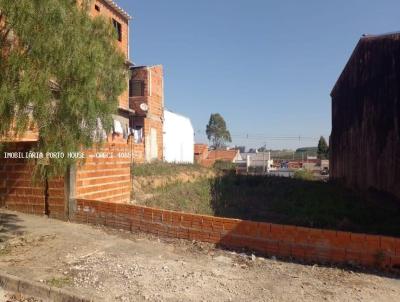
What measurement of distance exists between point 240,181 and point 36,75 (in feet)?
37.7

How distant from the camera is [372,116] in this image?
495 inches

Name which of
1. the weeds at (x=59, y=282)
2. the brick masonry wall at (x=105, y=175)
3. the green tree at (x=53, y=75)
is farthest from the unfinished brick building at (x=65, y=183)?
the weeds at (x=59, y=282)

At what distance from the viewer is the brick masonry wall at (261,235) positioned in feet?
16.3

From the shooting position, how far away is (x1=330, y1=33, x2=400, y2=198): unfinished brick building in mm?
10578

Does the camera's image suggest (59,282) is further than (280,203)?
No

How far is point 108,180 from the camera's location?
28.1 ft

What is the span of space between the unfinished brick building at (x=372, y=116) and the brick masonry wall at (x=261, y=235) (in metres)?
5.51

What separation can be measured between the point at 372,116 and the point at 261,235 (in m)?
8.61

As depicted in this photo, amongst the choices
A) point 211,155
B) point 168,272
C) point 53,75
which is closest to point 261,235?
point 168,272

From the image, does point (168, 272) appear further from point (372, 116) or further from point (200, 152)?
point (200, 152)

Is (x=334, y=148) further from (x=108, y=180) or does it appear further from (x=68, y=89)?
(x=68, y=89)

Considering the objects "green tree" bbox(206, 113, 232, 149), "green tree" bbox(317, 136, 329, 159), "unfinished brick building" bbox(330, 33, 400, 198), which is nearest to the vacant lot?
"unfinished brick building" bbox(330, 33, 400, 198)

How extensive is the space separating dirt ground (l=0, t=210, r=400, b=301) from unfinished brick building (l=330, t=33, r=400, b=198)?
20.2 feet

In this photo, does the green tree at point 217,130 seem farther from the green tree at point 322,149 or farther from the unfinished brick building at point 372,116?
the unfinished brick building at point 372,116
